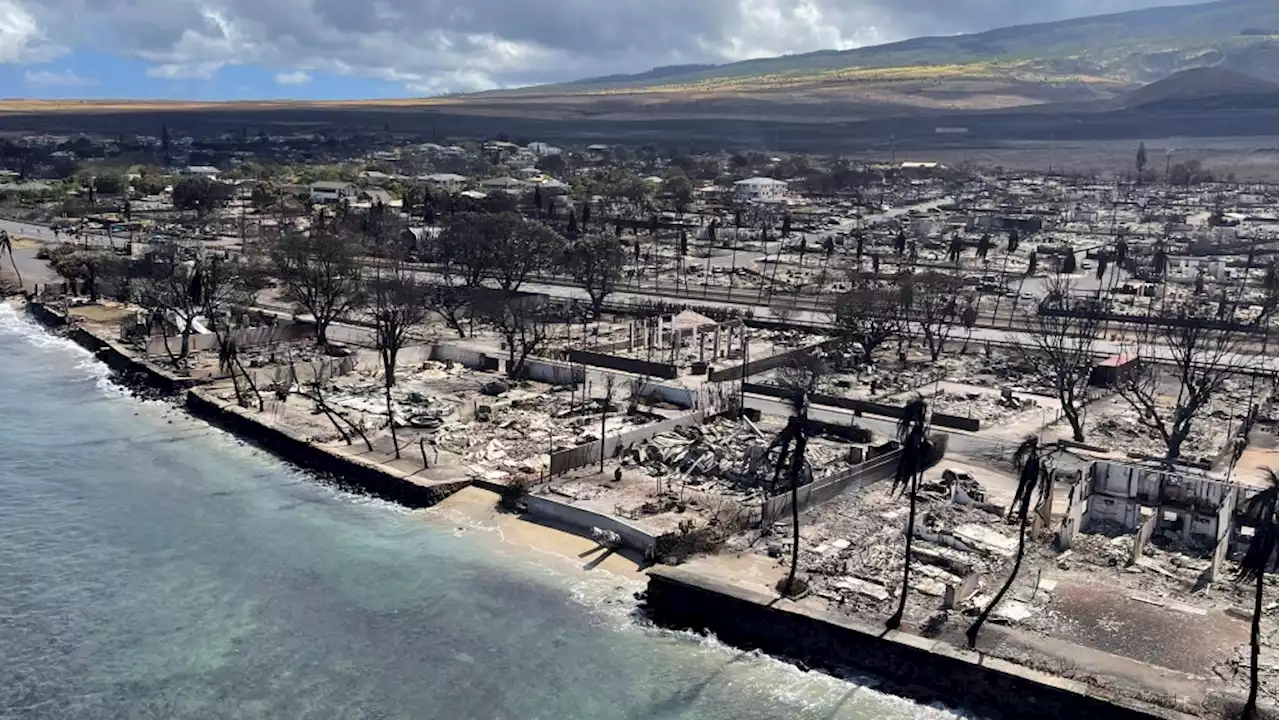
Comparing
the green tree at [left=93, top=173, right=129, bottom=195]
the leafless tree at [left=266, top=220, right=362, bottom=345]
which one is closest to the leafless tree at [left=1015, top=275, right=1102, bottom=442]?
the leafless tree at [left=266, top=220, right=362, bottom=345]

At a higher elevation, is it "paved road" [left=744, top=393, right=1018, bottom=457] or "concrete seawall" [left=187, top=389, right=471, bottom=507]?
"paved road" [left=744, top=393, right=1018, bottom=457]

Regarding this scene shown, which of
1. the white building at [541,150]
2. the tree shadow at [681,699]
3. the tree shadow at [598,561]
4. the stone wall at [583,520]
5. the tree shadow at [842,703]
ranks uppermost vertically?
the white building at [541,150]

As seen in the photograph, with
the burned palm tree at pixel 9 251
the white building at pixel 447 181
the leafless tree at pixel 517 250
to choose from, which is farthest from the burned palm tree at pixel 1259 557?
the white building at pixel 447 181

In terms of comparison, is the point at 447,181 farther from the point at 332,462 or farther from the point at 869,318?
the point at 332,462

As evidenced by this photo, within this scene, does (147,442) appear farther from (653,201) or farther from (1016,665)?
(653,201)

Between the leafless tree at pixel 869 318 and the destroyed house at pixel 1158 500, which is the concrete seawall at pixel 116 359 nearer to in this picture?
the leafless tree at pixel 869 318

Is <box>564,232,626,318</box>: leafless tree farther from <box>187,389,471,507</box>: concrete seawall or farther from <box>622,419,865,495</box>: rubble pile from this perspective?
<box>622,419,865,495</box>: rubble pile

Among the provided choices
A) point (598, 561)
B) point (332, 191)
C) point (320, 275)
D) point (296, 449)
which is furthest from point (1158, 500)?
point (332, 191)
